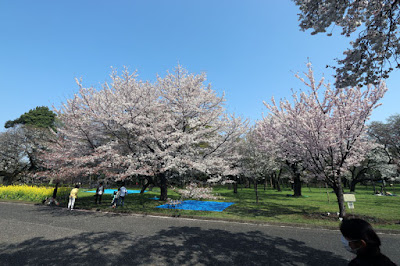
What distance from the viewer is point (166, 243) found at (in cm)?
592

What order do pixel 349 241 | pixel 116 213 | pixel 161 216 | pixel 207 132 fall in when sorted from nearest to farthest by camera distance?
1. pixel 349 241
2. pixel 161 216
3. pixel 116 213
4. pixel 207 132

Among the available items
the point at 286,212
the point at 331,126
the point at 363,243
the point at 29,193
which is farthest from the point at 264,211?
the point at 29,193

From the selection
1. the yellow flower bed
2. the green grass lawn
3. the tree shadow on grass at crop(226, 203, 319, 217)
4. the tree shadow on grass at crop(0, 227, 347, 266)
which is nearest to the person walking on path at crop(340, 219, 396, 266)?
the tree shadow on grass at crop(0, 227, 347, 266)

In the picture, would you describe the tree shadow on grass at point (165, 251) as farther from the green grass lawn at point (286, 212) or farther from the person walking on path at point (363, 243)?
the person walking on path at point (363, 243)

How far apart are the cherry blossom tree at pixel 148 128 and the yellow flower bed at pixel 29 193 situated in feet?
12.8

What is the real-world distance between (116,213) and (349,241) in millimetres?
10829

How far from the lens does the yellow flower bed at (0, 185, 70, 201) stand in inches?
549

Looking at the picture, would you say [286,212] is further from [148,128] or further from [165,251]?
[148,128]

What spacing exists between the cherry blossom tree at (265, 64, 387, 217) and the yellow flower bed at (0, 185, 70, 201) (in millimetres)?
16732

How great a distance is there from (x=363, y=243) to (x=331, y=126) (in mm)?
8766

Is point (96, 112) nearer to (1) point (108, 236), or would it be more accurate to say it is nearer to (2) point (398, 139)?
(1) point (108, 236)

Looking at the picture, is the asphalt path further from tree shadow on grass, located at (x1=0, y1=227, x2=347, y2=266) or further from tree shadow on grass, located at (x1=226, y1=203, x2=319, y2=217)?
tree shadow on grass, located at (x1=226, y1=203, x2=319, y2=217)

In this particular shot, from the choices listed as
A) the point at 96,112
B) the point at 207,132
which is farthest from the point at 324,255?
the point at 96,112

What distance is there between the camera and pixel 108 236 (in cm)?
649
